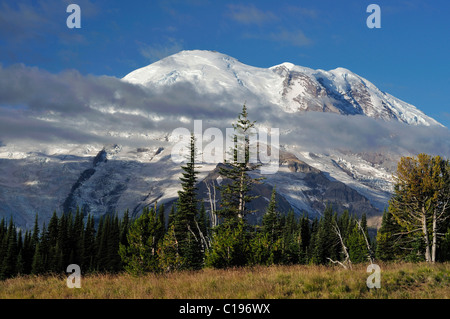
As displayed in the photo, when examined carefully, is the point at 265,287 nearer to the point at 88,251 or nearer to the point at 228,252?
the point at 228,252

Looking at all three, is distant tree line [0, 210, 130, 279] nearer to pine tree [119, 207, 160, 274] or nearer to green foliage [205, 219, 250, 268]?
pine tree [119, 207, 160, 274]

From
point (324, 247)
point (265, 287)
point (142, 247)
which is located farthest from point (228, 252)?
point (324, 247)

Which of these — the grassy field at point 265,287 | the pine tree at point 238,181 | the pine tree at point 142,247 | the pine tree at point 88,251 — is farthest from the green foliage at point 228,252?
the pine tree at point 88,251

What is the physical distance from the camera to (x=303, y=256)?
89.6m

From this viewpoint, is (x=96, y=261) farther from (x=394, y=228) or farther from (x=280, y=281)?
(x=280, y=281)

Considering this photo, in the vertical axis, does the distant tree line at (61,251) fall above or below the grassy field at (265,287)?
below

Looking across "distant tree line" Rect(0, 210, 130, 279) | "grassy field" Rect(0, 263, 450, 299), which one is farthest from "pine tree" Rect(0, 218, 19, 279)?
"grassy field" Rect(0, 263, 450, 299)

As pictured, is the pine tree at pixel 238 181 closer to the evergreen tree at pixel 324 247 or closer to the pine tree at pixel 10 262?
the evergreen tree at pixel 324 247

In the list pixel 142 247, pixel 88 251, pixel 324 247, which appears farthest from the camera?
pixel 88 251

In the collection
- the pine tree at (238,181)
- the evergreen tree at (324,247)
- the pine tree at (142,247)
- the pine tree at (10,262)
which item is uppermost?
the pine tree at (238,181)

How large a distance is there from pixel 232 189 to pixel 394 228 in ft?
104

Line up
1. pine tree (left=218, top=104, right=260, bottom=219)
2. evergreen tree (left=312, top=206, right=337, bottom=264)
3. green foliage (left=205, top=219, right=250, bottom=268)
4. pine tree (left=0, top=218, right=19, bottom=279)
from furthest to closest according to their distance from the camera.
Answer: pine tree (left=0, top=218, right=19, bottom=279) → evergreen tree (left=312, top=206, right=337, bottom=264) → pine tree (left=218, top=104, right=260, bottom=219) → green foliage (left=205, top=219, right=250, bottom=268)
